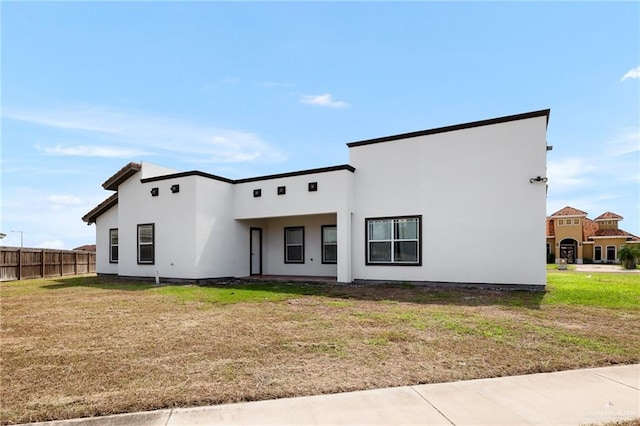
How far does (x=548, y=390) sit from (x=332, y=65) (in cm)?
1154

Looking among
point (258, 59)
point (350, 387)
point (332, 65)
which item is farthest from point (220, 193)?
point (350, 387)

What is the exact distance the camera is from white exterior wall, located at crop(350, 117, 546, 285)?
1134cm

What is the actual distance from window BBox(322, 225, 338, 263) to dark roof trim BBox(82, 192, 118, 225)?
11.2m

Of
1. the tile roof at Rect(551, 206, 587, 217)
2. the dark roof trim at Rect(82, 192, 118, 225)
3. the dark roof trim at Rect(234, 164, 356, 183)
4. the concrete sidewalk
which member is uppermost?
the dark roof trim at Rect(234, 164, 356, 183)

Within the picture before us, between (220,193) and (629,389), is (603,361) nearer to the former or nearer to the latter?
(629,389)

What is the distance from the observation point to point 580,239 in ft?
129

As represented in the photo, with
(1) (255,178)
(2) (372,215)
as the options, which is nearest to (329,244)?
(2) (372,215)

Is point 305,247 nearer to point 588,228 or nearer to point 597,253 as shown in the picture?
point 597,253

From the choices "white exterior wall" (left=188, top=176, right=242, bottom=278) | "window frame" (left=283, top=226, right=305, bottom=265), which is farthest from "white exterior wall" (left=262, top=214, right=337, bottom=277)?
"white exterior wall" (left=188, top=176, right=242, bottom=278)

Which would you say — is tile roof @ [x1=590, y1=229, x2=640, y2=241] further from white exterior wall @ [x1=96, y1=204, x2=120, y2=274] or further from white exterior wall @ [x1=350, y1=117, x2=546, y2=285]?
white exterior wall @ [x1=96, y1=204, x2=120, y2=274]

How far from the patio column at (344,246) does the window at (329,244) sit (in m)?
2.06

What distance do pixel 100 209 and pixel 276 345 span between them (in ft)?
56.5

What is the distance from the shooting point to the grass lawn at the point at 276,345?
13.6 feet

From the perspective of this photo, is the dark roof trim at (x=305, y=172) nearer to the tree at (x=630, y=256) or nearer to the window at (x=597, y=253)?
the tree at (x=630, y=256)
